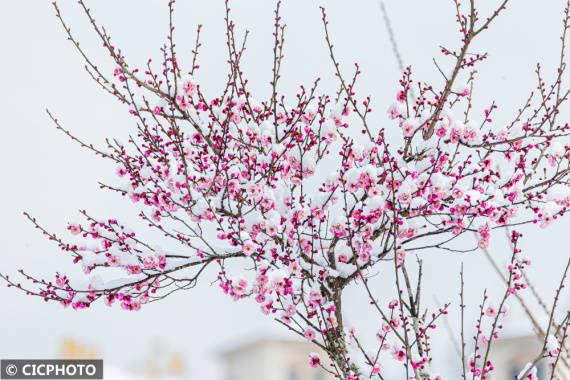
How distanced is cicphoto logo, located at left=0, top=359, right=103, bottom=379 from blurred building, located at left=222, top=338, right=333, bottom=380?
14.4m

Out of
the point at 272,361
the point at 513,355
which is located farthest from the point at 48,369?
the point at 272,361

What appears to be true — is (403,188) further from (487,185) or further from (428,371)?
(428,371)

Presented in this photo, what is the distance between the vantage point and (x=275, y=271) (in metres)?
3.50

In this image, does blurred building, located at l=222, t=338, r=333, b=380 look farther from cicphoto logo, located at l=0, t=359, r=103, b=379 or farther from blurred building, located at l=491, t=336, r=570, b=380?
cicphoto logo, located at l=0, t=359, r=103, b=379

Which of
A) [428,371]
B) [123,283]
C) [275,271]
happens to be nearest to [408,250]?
[428,371]

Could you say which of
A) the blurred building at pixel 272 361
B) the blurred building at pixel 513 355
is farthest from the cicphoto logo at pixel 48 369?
the blurred building at pixel 272 361

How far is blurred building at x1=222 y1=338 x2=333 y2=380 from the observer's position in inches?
794

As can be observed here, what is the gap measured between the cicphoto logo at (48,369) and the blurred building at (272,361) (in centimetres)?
1445

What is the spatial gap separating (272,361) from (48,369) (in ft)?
48.9

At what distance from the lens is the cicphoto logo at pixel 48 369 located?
593cm

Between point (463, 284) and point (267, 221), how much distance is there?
132cm

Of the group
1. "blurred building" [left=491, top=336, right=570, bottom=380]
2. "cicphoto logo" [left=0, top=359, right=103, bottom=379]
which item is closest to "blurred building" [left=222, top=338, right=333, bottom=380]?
"blurred building" [left=491, top=336, right=570, bottom=380]

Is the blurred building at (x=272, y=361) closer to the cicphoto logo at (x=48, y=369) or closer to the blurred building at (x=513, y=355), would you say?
the blurred building at (x=513, y=355)

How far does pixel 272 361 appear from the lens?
794 inches
